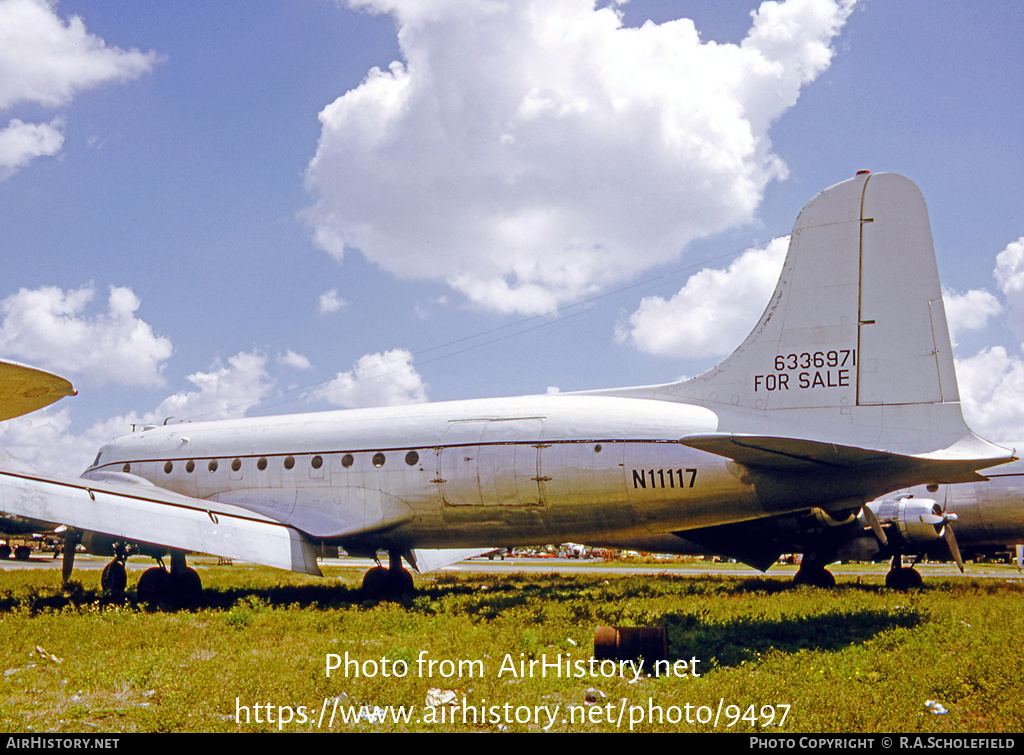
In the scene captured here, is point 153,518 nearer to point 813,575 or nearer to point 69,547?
point 69,547

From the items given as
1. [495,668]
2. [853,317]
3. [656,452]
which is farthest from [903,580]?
[495,668]

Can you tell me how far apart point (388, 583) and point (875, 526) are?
11836 mm

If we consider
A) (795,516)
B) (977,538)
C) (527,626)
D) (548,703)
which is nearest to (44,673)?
(548,703)

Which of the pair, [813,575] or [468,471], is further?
[813,575]

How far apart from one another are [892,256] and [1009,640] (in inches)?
249

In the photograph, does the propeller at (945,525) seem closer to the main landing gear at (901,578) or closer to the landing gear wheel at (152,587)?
the main landing gear at (901,578)

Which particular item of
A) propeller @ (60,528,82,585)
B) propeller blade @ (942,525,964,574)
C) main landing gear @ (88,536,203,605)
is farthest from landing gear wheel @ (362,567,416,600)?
propeller blade @ (942,525,964,574)

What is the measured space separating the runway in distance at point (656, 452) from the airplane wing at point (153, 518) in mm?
41

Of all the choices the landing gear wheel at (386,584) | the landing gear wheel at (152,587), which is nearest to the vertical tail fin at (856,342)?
the landing gear wheel at (386,584)

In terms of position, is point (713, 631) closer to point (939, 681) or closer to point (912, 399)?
point (939, 681)

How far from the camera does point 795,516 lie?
58.6 ft

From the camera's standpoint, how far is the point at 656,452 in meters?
13.1

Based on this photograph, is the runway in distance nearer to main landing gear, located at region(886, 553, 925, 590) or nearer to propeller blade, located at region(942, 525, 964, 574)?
propeller blade, located at region(942, 525, 964, 574)

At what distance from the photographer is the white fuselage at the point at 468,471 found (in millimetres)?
13133
